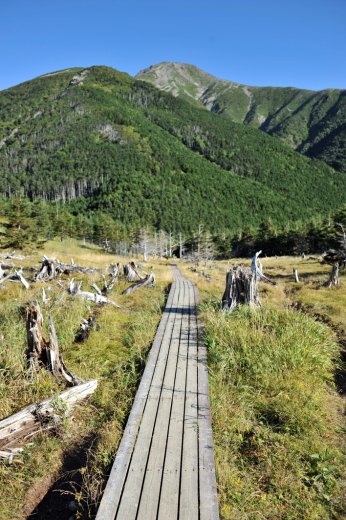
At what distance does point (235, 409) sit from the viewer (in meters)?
5.68

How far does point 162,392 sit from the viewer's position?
241 inches

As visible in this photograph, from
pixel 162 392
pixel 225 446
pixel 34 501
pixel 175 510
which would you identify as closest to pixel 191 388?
pixel 162 392

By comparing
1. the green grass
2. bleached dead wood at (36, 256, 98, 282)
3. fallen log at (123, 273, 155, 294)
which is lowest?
the green grass

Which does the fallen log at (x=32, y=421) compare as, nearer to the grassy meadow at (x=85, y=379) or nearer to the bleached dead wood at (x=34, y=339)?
the grassy meadow at (x=85, y=379)

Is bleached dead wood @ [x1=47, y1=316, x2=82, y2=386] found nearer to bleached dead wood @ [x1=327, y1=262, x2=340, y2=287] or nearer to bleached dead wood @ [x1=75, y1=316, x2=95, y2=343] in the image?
bleached dead wood @ [x1=75, y1=316, x2=95, y2=343]

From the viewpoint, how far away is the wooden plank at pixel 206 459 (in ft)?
11.9

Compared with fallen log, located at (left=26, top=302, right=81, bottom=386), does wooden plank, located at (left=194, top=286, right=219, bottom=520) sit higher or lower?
lower

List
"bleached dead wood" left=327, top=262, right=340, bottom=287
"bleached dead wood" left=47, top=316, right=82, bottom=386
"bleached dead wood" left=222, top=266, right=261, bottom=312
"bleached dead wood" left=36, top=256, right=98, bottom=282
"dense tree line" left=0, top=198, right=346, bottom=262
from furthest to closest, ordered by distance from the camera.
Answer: "dense tree line" left=0, top=198, right=346, bottom=262 → "bleached dead wood" left=327, top=262, right=340, bottom=287 → "bleached dead wood" left=36, top=256, right=98, bottom=282 → "bleached dead wood" left=222, top=266, right=261, bottom=312 → "bleached dead wood" left=47, top=316, right=82, bottom=386

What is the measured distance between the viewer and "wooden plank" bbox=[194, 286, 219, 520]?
3641mm

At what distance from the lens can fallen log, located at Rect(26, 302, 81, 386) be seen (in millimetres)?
6477

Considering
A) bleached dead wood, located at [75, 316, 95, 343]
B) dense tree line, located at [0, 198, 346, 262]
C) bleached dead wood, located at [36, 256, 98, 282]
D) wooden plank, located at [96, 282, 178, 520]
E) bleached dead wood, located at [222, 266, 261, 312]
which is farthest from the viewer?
dense tree line, located at [0, 198, 346, 262]

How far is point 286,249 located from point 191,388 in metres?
82.7

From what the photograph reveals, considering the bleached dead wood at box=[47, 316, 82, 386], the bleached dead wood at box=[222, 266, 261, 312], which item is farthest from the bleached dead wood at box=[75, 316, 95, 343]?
the bleached dead wood at box=[222, 266, 261, 312]

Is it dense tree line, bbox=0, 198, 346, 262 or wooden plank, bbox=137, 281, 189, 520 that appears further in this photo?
dense tree line, bbox=0, 198, 346, 262
